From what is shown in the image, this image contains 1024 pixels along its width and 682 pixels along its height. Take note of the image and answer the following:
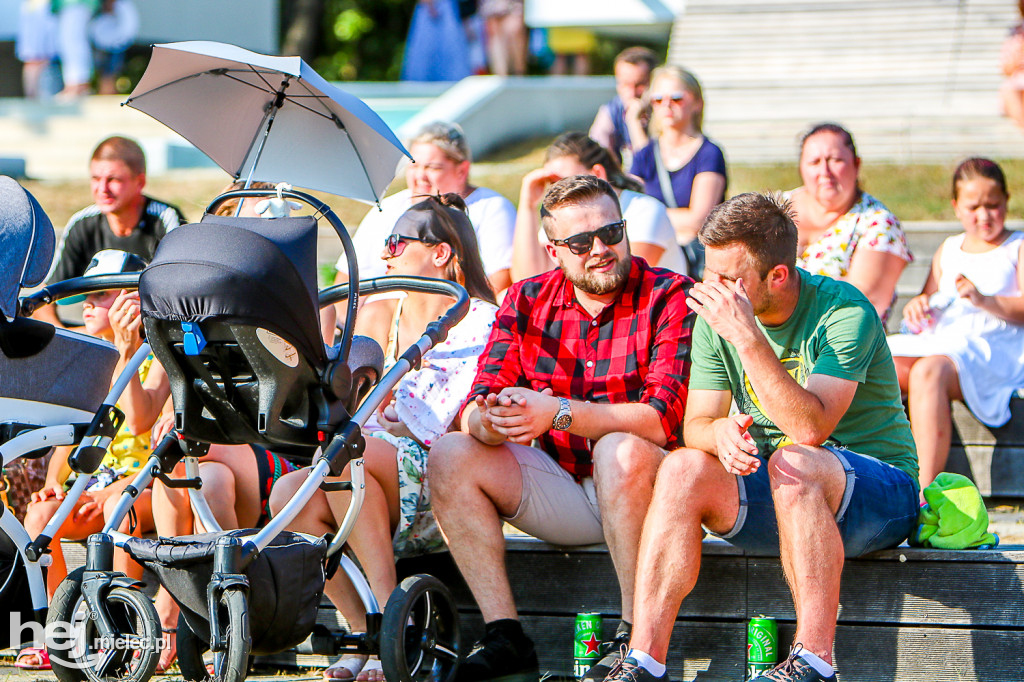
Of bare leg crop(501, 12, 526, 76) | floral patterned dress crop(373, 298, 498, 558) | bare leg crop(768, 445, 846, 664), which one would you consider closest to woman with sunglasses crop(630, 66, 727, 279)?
floral patterned dress crop(373, 298, 498, 558)

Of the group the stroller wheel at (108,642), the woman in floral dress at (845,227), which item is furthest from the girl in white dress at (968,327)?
the stroller wheel at (108,642)

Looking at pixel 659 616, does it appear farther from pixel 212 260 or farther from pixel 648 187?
pixel 648 187

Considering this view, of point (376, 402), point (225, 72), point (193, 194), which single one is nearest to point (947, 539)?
point (376, 402)

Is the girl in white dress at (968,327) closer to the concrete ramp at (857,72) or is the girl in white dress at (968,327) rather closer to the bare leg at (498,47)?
the concrete ramp at (857,72)

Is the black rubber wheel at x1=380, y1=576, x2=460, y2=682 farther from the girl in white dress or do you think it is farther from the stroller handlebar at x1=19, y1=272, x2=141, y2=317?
the girl in white dress

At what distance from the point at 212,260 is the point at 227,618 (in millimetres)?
839

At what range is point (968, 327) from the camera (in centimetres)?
480

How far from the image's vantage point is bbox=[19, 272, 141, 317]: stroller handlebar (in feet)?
11.1

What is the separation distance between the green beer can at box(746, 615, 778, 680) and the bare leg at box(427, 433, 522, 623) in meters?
0.69

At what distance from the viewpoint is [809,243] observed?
5.09 metres

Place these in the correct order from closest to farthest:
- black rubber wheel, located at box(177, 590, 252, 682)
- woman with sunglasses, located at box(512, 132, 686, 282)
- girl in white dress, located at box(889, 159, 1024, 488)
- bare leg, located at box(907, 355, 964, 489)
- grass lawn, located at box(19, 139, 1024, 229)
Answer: black rubber wheel, located at box(177, 590, 252, 682) < bare leg, located at box(907, 355, 964, 489) < girl in white dress, located at box(889, 159, 1024, 488) < woman with sunglasses, located at box(512, 132, 686, 282) < grass lawn, located at box(19, 139, 1024, 229)

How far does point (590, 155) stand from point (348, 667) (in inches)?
91.8

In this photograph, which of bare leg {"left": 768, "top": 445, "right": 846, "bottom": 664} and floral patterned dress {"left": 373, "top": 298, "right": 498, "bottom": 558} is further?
floral patterned dress {"left": 373, "top": 298, "right": 498, "bottom": 558}

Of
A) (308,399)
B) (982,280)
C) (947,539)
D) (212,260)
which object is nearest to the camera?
A: (212,260)
